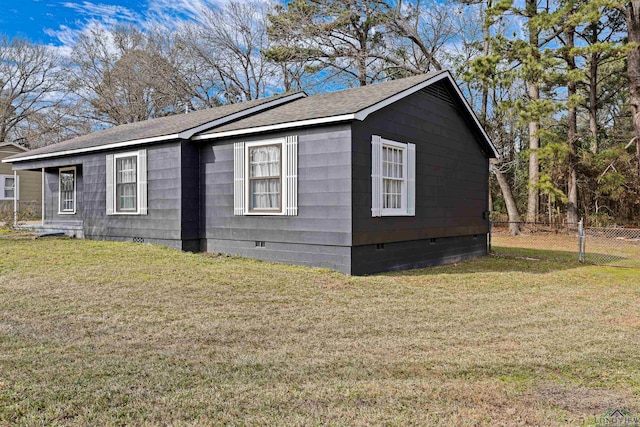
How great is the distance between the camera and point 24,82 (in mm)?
32875

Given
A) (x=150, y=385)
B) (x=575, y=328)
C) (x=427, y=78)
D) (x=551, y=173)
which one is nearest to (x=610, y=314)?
(x=575, y=328)

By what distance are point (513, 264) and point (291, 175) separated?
552 cm

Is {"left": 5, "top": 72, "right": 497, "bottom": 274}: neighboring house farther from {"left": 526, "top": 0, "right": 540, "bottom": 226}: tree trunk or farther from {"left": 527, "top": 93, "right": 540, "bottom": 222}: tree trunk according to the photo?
{"left": 527, "top": 93, "right": 540, "bottom": 222}: tree trunk

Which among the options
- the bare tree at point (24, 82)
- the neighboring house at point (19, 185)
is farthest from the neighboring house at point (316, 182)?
the bare tree at point (24, 82)

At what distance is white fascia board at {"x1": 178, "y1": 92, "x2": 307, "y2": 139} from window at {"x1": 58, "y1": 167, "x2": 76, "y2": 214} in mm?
6711

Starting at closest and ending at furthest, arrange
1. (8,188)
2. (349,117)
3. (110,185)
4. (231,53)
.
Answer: (349,117) → (110,185) → (8,188) → (231,53)

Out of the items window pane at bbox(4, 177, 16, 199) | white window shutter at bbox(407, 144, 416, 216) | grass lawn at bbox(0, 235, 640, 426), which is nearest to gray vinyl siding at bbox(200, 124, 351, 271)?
grass lawn at bbox(0, 235, 640, 426)

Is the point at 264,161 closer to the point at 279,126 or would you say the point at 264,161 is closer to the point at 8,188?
the point at 279,126

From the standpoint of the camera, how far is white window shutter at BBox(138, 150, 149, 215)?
36.8 feet

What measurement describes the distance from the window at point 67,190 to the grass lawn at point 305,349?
7.58 metres

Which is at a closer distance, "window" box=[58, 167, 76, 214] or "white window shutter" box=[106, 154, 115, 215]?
"white window shutter" box=[106, 154, 115, 215]

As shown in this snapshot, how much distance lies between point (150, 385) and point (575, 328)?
4.31 meters

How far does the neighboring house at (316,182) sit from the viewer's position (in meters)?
8.50

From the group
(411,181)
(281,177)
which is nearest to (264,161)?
(281,177)
